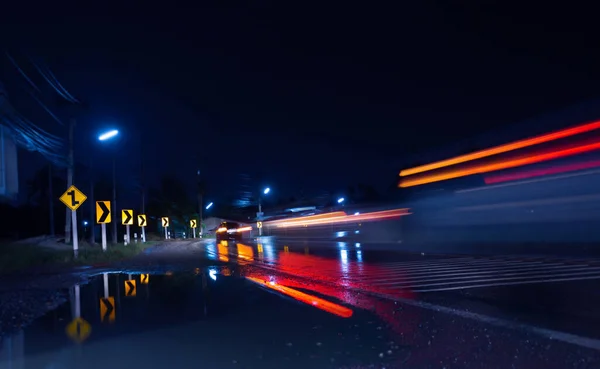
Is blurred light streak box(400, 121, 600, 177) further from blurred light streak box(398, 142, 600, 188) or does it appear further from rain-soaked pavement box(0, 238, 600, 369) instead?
rain-soaked pavement box(0, 238, 600, 369)

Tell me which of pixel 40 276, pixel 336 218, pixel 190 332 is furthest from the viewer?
pixel 336 218

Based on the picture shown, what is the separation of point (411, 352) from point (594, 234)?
1723cm

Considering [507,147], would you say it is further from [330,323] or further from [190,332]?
[190,332]

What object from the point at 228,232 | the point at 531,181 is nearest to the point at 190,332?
the point at 531,181

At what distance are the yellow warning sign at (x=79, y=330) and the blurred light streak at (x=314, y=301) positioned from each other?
4.12m

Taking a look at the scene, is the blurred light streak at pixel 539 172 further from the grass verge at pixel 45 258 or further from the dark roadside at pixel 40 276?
the grass verge at pixel 45 258

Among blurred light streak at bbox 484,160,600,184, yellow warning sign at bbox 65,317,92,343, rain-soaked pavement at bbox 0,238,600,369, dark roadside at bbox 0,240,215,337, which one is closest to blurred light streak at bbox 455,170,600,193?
blurred light streak at bbox 484,160,600,184

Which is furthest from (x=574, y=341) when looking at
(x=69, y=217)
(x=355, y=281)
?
(x=69, y=217)

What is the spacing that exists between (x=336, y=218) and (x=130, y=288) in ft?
130

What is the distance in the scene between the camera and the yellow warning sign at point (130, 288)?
1379 centimetres

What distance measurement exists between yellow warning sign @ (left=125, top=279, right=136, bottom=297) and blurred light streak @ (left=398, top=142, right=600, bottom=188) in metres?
15.7

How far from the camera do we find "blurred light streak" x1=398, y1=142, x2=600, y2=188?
20452 millimetres

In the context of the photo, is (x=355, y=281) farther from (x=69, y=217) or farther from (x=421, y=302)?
(x=69, y=217)

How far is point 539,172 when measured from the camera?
882 inches
